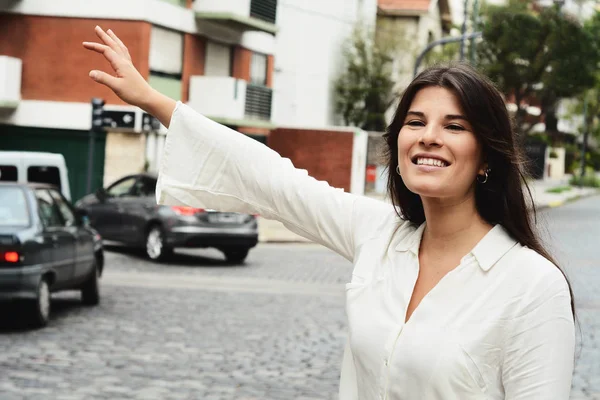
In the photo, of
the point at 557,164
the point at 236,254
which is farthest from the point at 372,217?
the point at 557,164

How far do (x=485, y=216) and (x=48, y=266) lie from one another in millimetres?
9714

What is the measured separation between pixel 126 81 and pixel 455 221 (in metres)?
0.95

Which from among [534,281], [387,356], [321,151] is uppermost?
[534,281]

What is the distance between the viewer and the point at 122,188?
22141 mm

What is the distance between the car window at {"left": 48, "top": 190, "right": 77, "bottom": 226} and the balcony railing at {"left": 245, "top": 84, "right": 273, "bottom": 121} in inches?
924

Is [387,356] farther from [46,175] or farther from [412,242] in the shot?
[46,175]

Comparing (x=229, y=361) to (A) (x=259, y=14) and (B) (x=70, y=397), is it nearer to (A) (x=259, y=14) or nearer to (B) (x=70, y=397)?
(B) (x=70, y=397)

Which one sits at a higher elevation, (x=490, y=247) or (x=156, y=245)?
(x=490, y=247)

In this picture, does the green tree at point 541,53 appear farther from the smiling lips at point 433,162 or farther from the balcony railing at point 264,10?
the smiling lips at point 433,162

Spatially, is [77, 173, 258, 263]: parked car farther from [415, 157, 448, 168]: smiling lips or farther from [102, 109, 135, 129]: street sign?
[415, 157, 448, 168]: smiling lips

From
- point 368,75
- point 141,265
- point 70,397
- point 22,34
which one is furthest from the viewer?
point 368,75

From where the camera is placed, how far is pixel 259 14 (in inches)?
1486

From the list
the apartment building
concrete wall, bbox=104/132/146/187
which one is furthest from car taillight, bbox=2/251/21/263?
concrete wall, bbox=104/132/146/187

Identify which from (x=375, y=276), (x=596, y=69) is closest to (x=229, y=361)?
(x=375, y=276)
